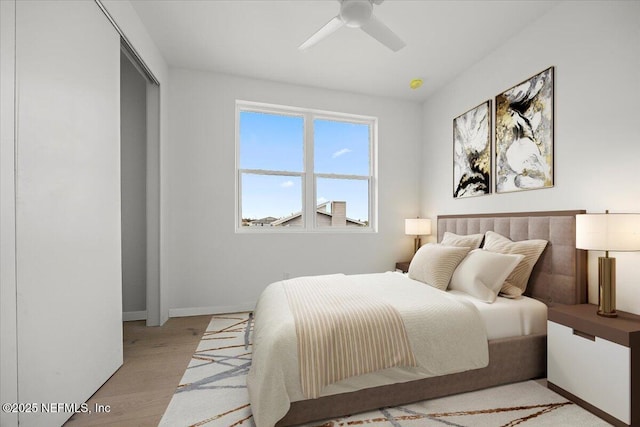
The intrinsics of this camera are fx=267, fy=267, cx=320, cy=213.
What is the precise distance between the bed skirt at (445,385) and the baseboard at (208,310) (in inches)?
82.1

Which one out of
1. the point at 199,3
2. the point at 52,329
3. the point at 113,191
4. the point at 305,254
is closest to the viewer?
the point at 52,329

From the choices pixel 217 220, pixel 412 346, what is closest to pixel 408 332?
pixel 412 346

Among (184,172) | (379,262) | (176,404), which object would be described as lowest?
(176,404)

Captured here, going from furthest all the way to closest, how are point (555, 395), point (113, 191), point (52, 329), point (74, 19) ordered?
1. point (113, 191)
2. point (555, 395)
3. point (74, 19)
4. point (52, 329)

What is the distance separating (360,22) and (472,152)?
2.03 m

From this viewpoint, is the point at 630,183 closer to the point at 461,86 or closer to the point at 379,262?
the point at 461,86

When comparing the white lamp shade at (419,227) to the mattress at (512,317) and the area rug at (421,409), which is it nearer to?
the mattress at (512,317)

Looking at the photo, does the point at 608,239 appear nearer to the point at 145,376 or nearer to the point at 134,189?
the point at 145,376

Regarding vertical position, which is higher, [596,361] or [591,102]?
[591,102]

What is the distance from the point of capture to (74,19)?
1579 mm

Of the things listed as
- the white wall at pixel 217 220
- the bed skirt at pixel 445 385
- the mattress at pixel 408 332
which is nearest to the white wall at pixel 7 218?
the mattress at pixel 408 332

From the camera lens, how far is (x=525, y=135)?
2.49 meters

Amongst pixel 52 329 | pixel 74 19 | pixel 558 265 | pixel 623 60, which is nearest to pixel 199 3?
pixel 74 19

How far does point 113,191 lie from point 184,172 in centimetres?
128
